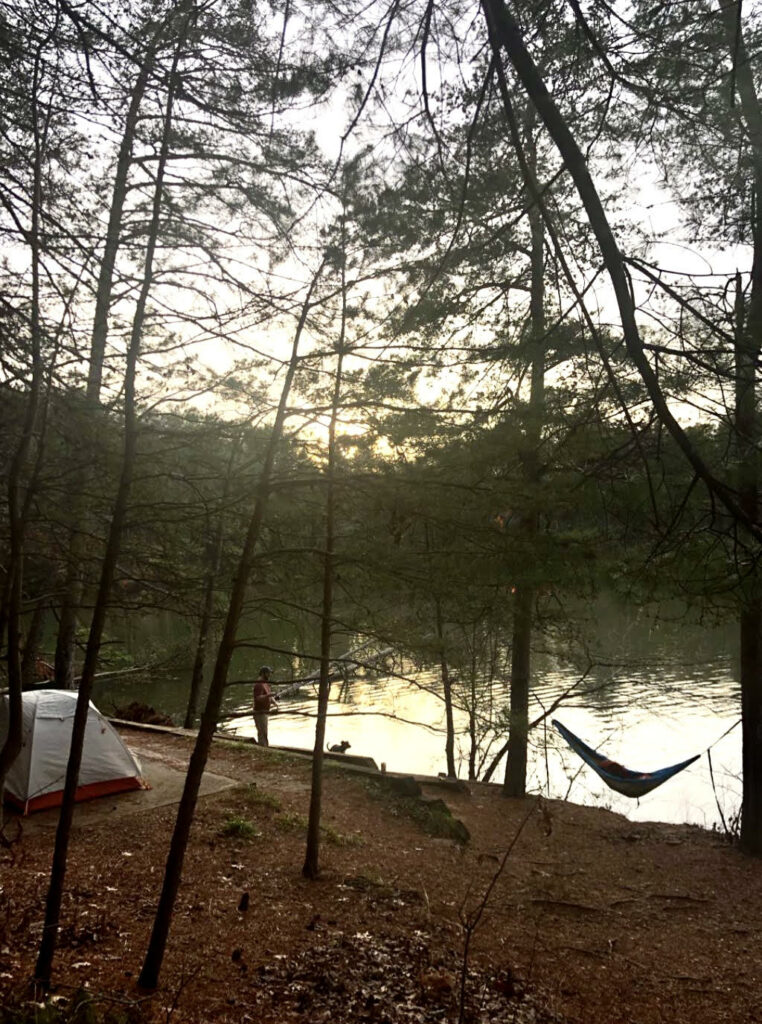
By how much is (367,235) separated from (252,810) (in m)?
6.40

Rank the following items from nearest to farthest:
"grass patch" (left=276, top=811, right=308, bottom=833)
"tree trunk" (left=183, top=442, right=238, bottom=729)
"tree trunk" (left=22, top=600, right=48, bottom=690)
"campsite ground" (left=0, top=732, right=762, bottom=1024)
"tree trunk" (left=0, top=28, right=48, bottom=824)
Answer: "tree trunk" (left=0, top=28, right=48, bottom=824) → "campsite ground" (left=0, top=732, right=762, bottom=1024) → "tree trunk" (left=183, top=442, right=238, bottom=729) → "grass patch" (left=276, top=811, right=308, bottom=833) → "tree trunk" (left=22, top=600, right=48, bottom=690)

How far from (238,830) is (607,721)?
10.3m

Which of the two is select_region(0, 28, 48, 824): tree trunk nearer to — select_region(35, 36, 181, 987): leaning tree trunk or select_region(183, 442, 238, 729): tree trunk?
select_region(35, 36, 181, 987): leaning tree trunk

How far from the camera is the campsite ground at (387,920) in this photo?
4.31 meters

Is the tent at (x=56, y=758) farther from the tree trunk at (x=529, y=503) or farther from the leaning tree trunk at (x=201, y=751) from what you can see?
the tree trunk at (x=529, y=503)

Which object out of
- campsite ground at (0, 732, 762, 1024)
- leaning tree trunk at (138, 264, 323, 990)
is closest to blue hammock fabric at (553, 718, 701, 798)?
campsite ground at (0, 732, 762, 1024)

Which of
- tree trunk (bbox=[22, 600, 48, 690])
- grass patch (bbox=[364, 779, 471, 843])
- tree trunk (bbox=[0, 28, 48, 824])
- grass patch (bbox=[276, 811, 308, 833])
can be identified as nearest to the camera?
tree trunk (bbox=[0, 28, 48, 824])

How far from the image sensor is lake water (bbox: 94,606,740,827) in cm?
1177

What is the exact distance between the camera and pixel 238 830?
7117mm

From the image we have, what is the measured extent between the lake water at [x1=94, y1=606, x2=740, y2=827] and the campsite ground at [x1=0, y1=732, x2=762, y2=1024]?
7.71 feet

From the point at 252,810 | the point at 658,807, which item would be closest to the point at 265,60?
the point at 252,810

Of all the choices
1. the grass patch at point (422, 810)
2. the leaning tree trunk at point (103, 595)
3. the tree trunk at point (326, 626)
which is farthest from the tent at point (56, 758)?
the leaning tree trunk at point (103, 595)

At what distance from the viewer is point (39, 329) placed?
3240 millimetres

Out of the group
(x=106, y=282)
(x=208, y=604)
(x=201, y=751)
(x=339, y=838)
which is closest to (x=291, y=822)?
(x=339, y=838)
